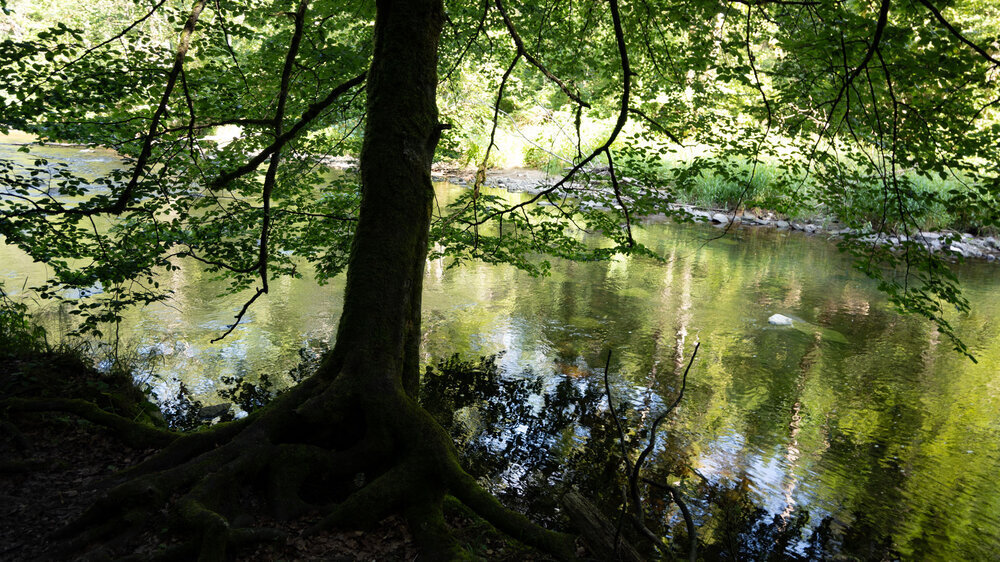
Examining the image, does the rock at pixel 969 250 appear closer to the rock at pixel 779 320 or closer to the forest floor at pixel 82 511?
the rock at pixel 779 320

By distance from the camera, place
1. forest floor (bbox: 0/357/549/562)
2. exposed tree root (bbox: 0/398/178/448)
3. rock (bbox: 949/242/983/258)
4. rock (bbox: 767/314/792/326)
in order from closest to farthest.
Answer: forest floor (bbox: 0/357/549/562) < exposed tree root (bbox: 0/398/178/448) < rock (bbox: 767/314/792/326) < rock (bbox: 949/242/983/258)

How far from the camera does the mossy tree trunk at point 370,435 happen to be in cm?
321

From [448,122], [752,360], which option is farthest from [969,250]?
[448,122]

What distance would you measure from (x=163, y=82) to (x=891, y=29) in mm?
6167

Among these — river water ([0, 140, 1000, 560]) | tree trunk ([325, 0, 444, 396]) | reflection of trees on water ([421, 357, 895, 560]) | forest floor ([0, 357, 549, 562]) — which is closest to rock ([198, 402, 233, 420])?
river water ([0, 140, 1000, 560])

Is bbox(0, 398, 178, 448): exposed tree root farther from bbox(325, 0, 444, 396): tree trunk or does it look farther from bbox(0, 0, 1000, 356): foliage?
bbox(325, 0, 444, 396): tree trunk

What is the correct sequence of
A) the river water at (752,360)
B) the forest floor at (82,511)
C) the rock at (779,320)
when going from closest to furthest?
the forest floor at (82,511) → the river water at (752,360) → the rock at (779,320)

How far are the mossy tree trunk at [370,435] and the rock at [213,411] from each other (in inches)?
89.8

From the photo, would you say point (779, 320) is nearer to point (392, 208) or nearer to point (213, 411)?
point (392, 208)

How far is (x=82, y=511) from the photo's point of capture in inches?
135

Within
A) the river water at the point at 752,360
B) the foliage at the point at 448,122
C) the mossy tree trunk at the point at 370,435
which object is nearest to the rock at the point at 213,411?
the river water at the point at 752,360

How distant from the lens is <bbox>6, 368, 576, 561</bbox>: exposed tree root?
313 cm

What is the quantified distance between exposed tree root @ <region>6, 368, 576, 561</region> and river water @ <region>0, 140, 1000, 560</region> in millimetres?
3016

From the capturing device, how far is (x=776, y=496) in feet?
17.5
